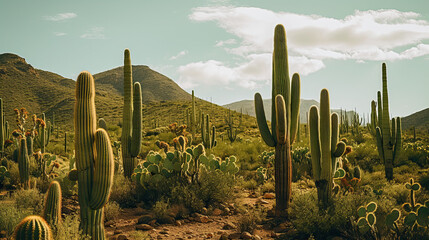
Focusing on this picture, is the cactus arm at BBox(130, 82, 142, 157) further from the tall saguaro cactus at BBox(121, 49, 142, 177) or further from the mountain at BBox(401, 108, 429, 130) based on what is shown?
the mountain at BBox(401, 108, 429, 130)

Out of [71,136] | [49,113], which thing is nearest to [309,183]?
[71,136]

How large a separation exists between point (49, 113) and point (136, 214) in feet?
166

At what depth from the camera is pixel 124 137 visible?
9336mm

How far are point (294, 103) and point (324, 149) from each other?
1.32 meters

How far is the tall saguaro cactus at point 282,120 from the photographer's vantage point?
6.86 m

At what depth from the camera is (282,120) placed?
6750 millimetres

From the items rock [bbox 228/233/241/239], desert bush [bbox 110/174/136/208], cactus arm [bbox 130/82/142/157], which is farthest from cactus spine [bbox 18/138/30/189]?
rock [bbox 228/233/241/239]

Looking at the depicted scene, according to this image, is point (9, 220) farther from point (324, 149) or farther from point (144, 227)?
point (324, 149)

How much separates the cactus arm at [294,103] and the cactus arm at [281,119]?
383 millimetres

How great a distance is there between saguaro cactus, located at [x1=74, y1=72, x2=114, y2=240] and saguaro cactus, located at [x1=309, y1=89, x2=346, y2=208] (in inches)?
157

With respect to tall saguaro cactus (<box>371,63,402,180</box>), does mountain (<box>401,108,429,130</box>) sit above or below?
above

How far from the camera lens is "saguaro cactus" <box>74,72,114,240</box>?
478 cm

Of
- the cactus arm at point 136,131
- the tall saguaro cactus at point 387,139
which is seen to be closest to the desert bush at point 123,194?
the cactus arm at point 136,131

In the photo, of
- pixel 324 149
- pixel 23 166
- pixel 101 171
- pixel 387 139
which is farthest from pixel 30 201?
pixel 387 139
